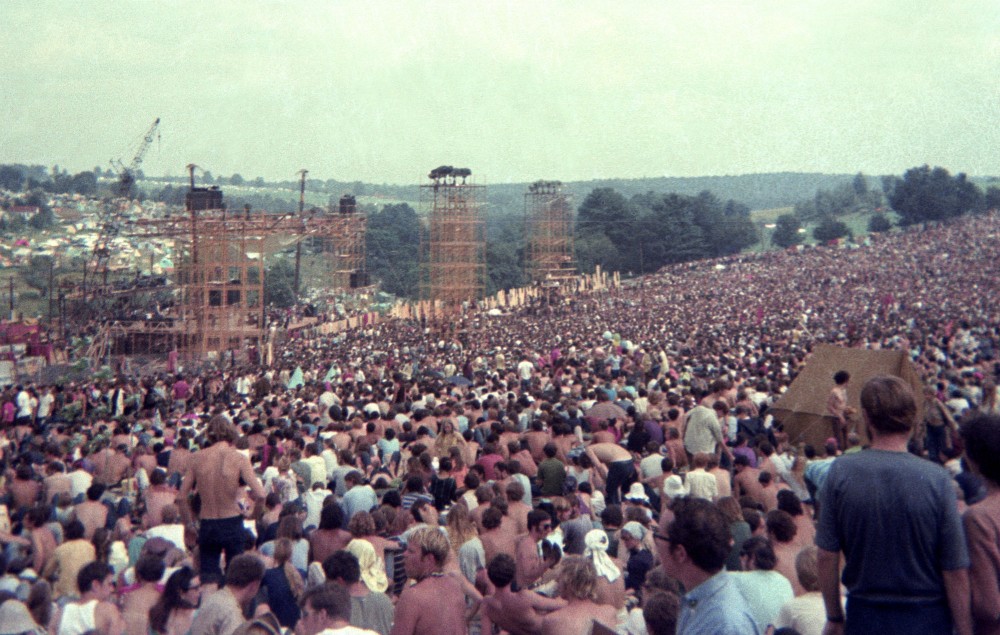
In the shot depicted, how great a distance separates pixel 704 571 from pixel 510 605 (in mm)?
2249

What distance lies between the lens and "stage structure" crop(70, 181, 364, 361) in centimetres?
3894

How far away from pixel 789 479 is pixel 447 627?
4966 millimetres

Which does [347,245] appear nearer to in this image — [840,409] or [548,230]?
[548,230]

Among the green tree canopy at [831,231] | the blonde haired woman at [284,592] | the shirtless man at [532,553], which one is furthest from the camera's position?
the green tree canopy at [831,231]

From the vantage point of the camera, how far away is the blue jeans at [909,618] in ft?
11.2

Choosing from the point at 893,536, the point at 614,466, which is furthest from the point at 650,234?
the point at 893,536

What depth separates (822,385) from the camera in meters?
12.4

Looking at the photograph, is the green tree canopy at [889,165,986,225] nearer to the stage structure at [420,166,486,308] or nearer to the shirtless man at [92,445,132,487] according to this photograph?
the stage structure at [420,166,486,308]

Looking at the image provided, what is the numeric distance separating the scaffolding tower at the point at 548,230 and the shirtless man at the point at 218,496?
57005 mm

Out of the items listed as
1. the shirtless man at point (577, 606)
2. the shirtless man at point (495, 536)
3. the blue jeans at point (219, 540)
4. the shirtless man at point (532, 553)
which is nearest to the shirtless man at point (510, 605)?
the shirtless man at point (577, 606)

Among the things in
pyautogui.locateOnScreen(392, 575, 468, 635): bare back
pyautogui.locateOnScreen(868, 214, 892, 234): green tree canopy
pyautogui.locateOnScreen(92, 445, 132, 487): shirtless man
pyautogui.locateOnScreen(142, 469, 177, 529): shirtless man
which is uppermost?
pyautogui.locateOnScreen(868, 214, 892, 234): green tree canopy

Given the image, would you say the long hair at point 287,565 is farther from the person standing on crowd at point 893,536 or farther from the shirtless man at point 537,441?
the shirtless man at point 537,441

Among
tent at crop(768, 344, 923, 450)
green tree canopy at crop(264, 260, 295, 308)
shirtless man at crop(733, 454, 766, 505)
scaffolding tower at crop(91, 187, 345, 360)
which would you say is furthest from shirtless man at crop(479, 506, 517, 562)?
green tree canopy at crop(264, 260, 295, 308)

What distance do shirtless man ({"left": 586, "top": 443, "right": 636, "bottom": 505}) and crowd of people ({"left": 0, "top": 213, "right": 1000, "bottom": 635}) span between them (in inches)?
0.9
